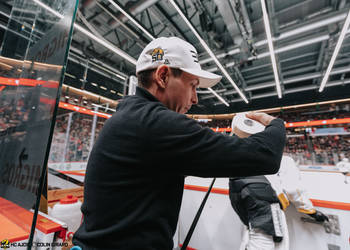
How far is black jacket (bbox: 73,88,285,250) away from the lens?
518 mm

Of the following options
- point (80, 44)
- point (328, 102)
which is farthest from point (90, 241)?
point (328, 102)

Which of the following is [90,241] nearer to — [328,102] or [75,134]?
[75,134]

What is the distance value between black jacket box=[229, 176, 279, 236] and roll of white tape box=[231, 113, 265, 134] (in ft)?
2.88

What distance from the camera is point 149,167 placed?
1.78ft

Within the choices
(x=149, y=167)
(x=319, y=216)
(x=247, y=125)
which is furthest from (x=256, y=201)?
(x=149, y=167)

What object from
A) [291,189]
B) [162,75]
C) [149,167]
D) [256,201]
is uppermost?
[162,75]

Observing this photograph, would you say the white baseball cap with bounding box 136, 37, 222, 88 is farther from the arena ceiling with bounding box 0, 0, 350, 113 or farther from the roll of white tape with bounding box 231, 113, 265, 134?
the arena ceiling with bounding box 0, 0, 350, 113

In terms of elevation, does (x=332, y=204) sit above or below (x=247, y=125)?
below

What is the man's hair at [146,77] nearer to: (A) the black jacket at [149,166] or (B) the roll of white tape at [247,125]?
(A) the black jacket at [149,166]

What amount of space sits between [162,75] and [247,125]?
0.64 metres

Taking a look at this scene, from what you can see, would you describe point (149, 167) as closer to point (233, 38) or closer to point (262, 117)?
point (262, 117)

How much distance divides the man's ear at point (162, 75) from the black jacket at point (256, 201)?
56.4 inches

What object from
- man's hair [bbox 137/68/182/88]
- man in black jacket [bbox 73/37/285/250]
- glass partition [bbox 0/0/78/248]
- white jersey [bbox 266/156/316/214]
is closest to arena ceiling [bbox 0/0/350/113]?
white jersey [bbox 266/156/316/214]

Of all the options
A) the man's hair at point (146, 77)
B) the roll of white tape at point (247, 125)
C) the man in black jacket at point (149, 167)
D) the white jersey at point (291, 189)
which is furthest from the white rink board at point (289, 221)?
the man's hair at point (146, 77)
